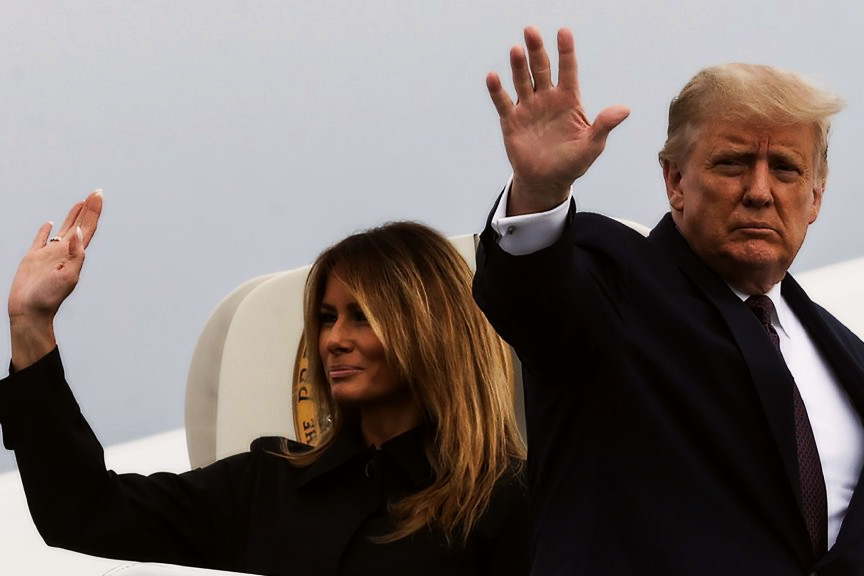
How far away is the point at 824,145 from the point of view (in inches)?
67.4

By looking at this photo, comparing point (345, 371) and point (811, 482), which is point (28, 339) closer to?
point (345, 371)

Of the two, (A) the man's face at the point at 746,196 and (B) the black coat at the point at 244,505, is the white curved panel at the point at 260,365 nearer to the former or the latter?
(B) the black coat at the point at 244,505

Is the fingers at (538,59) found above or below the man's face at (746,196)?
above

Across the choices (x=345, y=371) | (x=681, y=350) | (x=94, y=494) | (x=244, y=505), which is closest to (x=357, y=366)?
(x=345, y=371)

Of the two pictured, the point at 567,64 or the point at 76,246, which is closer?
the point at 567,64

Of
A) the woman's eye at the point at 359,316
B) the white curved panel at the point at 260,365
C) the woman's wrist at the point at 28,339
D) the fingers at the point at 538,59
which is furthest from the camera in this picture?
the white curved panel at the point at 260,365

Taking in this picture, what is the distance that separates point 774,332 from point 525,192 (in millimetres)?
429

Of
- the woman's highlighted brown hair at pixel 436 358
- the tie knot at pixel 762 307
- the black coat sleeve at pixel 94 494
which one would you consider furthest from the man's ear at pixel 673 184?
the black coat sleeve at pixel 94 494

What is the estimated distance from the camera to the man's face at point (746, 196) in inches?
63.4

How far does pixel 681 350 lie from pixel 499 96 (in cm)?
35

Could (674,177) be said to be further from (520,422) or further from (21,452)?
(21,452)

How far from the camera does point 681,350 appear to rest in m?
1.52

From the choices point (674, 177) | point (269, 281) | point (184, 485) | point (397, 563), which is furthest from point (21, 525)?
point (674, 177)

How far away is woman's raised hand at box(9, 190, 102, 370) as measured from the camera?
1.60 metres
